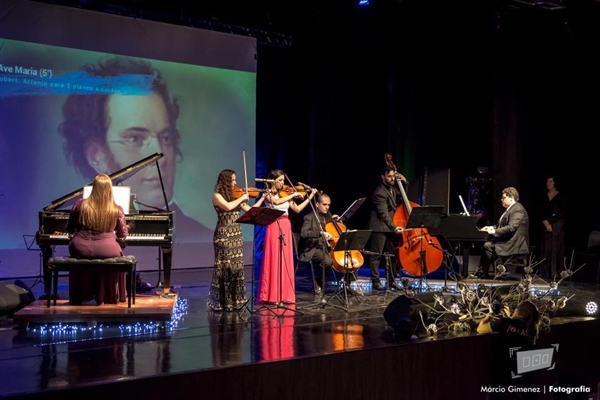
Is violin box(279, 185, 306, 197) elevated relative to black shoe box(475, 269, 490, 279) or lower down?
elevated

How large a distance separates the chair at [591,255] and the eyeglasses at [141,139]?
6444 millimetres

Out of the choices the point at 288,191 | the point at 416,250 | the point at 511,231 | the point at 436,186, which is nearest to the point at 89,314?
the point at 288,191

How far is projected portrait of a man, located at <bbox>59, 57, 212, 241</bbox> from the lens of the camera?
413 inches

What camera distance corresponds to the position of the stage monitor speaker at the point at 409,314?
5.62 metres

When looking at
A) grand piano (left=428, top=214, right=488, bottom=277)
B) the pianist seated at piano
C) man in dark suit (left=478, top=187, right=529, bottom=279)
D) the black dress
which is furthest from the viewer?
the black dress

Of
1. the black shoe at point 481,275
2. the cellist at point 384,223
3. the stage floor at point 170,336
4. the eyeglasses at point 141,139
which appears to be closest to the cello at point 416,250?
the cellist at point 384,223

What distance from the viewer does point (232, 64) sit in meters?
11.8

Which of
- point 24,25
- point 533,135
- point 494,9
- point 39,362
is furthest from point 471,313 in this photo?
point 24,25

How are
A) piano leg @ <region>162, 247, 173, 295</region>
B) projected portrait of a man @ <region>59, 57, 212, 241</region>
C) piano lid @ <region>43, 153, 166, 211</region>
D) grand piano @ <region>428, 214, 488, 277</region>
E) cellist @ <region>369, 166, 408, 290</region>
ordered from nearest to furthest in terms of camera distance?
1. piano lid @ <region>43, 153, 166, 211</region>
2. piano leg @ <region>162, 247, 173, 295</region>
3. cellist @ <region>369, 166, 408, 290</region>
4. grand piano @ <region>428, 214, 488, 277</region>
5. projected portrait of a man @ <region>59, 57, 212, 241</region>

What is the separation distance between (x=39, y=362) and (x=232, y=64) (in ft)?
24.9

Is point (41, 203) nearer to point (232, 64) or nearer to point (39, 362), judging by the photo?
point (232, 64)

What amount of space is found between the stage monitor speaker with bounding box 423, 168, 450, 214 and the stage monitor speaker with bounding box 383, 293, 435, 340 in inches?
207

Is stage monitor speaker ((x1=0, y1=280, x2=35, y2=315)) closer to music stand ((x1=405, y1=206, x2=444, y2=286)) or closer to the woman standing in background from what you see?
music stand ((x1=405, y1=206, x2=444, y2=286))

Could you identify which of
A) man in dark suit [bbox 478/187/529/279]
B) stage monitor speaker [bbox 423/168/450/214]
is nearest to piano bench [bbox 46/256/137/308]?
man in dark suit [bbox 478/187/529/279]
